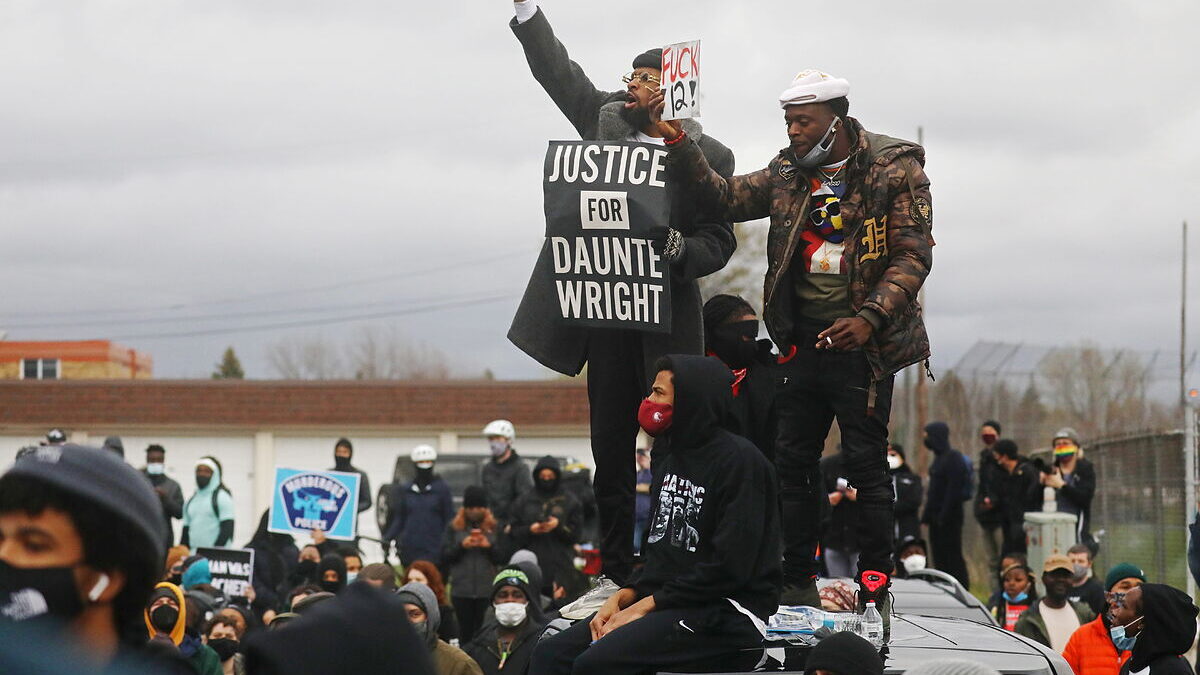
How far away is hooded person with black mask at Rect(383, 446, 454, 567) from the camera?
53.8 ft

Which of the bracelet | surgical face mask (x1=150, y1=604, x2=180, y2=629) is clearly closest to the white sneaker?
the bracelet

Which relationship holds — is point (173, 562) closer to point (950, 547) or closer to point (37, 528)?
point (950, 547)

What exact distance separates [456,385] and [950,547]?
2439cm

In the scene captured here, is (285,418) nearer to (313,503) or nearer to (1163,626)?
(313,503)

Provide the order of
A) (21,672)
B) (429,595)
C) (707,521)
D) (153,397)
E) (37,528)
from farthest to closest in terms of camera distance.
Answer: (153,397) → (429,595) → (707,521) → (37,528) → (21,672)

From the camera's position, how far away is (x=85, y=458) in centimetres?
265

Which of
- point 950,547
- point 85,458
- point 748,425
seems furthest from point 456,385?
point 85,458

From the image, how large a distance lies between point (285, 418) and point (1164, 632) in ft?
106

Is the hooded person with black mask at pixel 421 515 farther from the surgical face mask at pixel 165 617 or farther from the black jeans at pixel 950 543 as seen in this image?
the surgical face mask at pixel 165 617

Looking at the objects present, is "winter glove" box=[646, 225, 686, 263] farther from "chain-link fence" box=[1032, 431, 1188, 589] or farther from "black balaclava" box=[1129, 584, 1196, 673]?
"chain-link fence" box=[1032, 431, 1188, 589]

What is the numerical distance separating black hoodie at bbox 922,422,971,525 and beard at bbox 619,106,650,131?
860cm

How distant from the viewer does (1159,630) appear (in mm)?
8094

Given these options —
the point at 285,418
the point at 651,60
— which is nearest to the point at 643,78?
the point at 651,60

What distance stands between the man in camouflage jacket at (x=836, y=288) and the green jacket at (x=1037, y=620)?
4.84m
